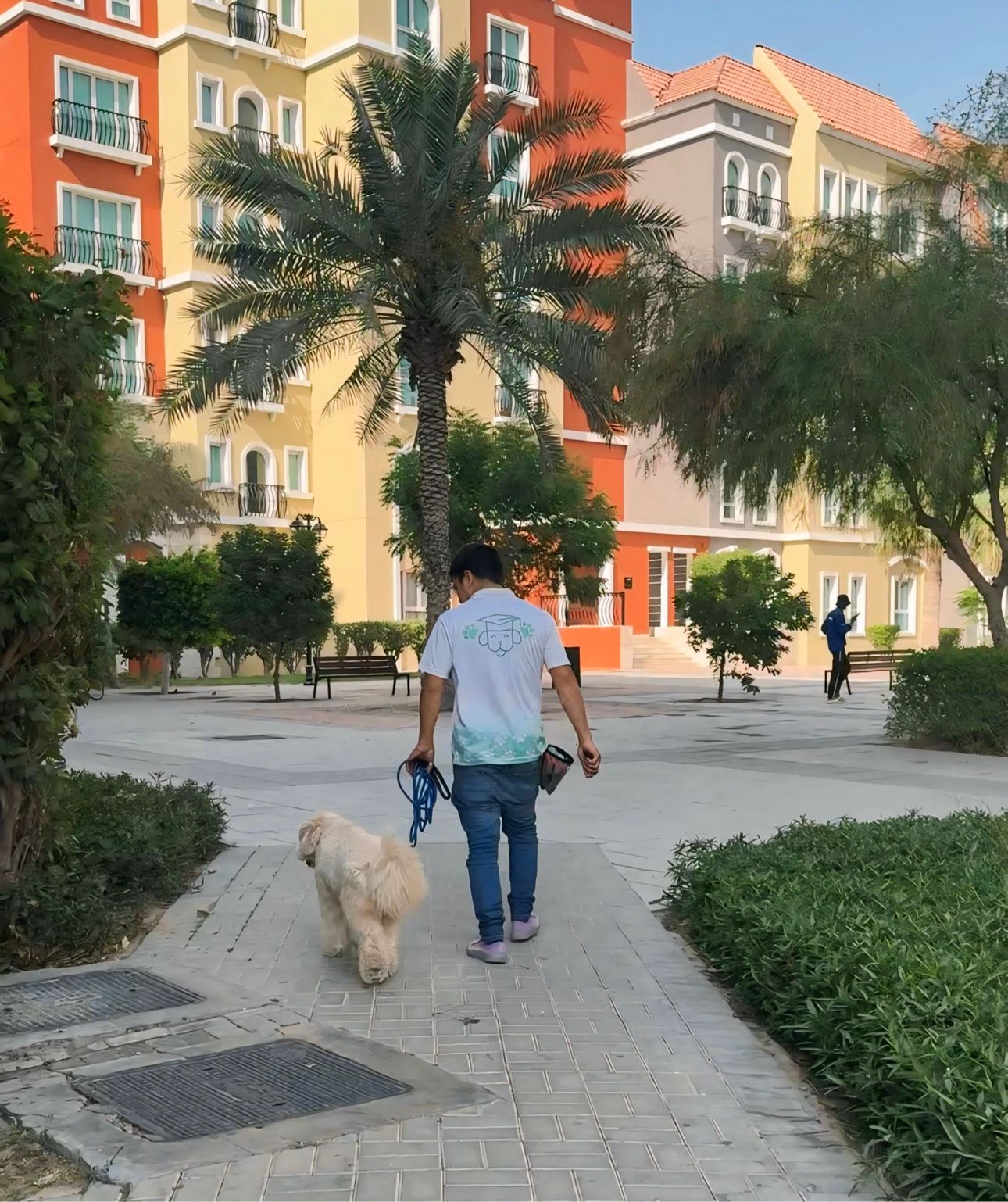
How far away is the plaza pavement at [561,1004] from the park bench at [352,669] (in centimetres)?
1234

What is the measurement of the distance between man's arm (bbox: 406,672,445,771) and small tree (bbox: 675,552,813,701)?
57.8 feet

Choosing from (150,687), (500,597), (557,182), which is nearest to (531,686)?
(500,597)

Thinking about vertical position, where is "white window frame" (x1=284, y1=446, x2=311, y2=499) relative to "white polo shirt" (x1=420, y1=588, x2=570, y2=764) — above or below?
above

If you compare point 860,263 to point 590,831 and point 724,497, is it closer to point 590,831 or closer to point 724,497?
point 724,497

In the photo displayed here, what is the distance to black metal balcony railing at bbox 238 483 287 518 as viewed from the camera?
3597 centimetres

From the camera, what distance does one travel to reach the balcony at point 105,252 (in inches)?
1316

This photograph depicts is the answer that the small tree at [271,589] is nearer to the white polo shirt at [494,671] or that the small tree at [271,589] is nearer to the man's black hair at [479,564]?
the man's black hair at [479,564]

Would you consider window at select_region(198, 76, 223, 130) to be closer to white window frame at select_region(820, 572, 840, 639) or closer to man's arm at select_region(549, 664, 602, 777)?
white window frame at select_region(820, 572, 840, 639)

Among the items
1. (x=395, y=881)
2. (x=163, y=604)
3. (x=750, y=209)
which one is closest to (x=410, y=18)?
(x=750, y=209)

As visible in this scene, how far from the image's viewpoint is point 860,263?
1472 cm

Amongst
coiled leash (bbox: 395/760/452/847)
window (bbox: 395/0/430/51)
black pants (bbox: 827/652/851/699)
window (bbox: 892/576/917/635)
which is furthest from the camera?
window (bbox: 892/576/917/635)

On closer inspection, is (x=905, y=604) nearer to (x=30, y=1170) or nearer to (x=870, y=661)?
(x=870, y=661)

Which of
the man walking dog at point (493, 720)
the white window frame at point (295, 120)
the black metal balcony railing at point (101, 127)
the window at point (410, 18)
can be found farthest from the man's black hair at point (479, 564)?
the window at point (410, 18)

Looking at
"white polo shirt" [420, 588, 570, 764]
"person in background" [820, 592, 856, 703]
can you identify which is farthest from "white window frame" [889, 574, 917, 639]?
"white polo shirt" [420, 588, 570, 764]
